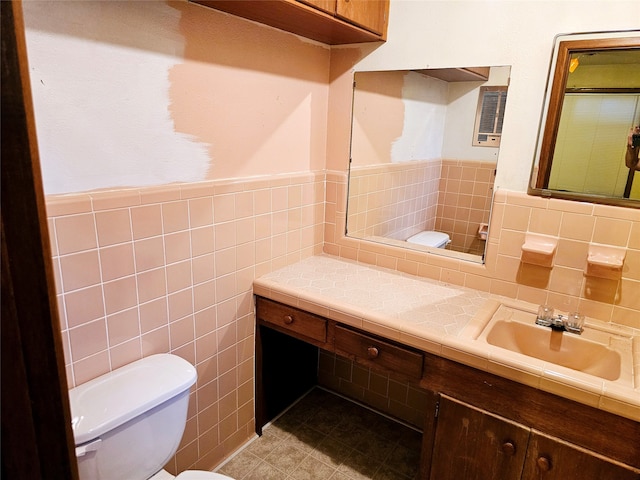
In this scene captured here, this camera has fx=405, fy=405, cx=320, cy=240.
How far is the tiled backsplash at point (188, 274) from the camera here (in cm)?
122

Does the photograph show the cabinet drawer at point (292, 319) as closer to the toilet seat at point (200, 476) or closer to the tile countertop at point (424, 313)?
the tile countertop at point (424, 313)

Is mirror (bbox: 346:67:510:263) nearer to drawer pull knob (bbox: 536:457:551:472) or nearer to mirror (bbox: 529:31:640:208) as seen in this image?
mirror (bbox: 529:31:640:208)

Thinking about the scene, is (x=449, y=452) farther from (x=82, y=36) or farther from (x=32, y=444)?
(x=82, y=36)

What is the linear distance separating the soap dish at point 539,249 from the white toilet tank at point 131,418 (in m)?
1.34

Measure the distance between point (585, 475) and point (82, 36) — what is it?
1906 millimetres

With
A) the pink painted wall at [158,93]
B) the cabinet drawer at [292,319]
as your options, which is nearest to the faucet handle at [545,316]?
the cabinet drawer at [292,319]

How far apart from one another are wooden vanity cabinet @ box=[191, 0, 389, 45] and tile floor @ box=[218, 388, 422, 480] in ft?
6.27

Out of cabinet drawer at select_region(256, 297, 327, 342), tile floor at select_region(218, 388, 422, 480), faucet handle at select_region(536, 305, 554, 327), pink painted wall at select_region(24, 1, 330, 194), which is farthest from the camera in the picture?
tile floor at select_region(218, 388, 422, 480)

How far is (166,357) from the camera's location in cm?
144

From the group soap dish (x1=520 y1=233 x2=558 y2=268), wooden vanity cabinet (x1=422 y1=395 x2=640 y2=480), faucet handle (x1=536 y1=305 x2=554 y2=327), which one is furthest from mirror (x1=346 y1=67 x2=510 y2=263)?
wooden vanity cabinet (x1=422 y1=395 x2=640 y2=480)

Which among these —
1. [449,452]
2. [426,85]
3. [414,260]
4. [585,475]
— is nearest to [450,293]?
[414,260]

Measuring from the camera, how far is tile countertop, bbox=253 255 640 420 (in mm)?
1161

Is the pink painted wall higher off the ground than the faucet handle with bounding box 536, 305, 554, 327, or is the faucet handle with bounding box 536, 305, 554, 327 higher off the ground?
the pink painted wall

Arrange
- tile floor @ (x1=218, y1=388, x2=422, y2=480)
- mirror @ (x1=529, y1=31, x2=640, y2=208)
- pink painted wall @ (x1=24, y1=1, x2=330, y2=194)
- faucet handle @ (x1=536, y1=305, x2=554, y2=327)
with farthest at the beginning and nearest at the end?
tile floor @ (x1=218, y1=388, x2=422, y2=480) → faucet handle @ (x1=536, y1=305, x2=554, y2=327) → mirror @ (x1=529, y1=31, x2=640, y2=208) → pink painted wall @ (x1=24, y1=1, x2=330, y2=194)
